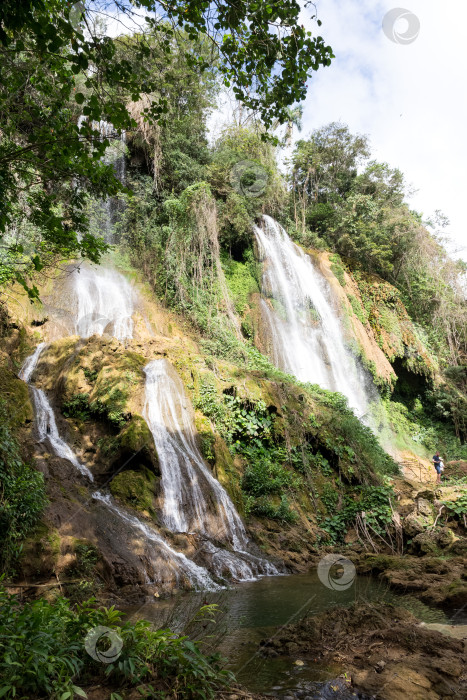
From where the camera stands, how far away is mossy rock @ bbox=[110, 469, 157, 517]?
8.03 metres

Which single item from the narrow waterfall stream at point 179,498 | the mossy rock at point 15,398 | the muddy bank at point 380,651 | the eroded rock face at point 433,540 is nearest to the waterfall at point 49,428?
the narrow waterfall stream at point 179,498

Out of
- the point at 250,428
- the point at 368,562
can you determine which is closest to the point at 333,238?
the point at 250,428

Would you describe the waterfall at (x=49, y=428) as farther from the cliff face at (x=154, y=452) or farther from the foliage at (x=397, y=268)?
the foliage at (x=397, y=268)

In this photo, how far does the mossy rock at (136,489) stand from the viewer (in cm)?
803

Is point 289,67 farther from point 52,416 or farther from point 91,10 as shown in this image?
point 52,416

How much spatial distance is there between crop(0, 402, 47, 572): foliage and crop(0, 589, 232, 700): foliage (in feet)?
7.59

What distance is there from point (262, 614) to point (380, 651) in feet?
6.44

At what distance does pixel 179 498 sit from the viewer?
8750 mm

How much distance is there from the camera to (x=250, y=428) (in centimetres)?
1227

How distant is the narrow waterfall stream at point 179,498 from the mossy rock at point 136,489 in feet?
0.77

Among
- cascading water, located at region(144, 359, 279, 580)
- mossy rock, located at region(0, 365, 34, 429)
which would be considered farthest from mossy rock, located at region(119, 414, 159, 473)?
mossy rock, located at region(0, 365, 34, 429)

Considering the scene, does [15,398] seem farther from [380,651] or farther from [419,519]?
[419,519]

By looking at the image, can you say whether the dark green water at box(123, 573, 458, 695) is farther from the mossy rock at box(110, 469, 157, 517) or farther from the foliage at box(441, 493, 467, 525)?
the foliage at box(441, 493, 467, 525)

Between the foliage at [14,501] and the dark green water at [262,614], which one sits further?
the foliage at [14,501]
